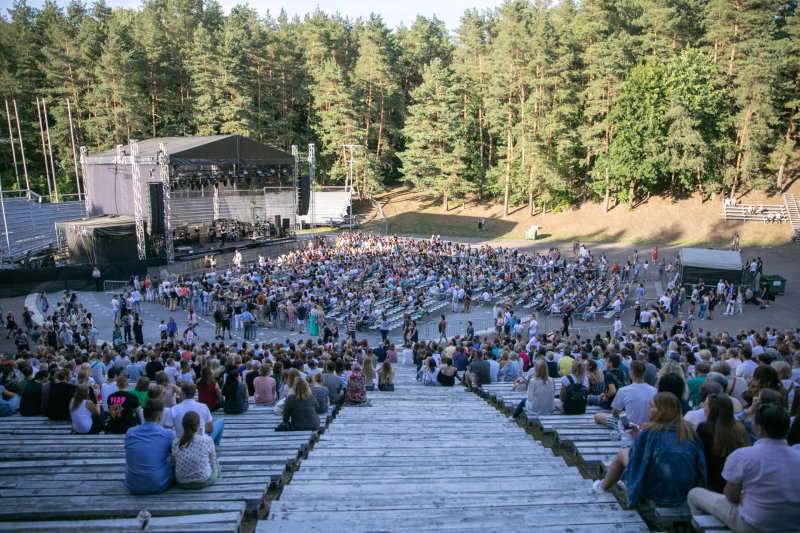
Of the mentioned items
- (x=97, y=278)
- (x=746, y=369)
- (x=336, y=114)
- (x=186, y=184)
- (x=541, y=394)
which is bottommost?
(x=97, y=278)

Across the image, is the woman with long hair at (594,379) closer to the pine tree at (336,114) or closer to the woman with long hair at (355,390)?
the woman with long hair at (355,390)

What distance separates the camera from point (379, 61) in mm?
46312

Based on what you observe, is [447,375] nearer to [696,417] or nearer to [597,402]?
[597,402]

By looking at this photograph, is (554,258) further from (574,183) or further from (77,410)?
(77,410)

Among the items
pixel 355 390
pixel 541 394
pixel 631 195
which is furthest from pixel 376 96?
pixel 541 394

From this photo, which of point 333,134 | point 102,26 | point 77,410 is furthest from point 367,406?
point 102,26

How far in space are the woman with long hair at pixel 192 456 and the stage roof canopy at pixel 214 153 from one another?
22.3 metres

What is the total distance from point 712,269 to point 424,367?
50.7ft

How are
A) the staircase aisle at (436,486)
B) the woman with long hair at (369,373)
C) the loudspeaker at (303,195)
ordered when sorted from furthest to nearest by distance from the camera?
the loudspeaker at (303,195) < the woman with long hair at (369,373) < the staircase aisle at (436,486)

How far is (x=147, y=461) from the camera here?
4156mm

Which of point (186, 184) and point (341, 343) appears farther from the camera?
point (186, 184)

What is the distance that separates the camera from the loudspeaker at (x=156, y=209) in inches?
946

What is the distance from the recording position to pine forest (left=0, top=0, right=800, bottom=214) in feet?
112

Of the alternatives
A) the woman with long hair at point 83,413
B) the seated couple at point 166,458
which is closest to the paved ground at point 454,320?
the woman with long hair at point 83,413
